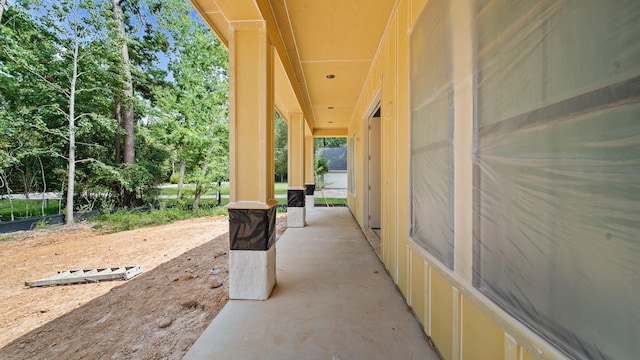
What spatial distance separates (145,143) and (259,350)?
33.9ft

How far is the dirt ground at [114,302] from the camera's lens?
1919mm

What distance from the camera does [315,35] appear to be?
9.90 ft

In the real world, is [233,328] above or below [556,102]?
below

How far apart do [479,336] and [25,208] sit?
404 inches

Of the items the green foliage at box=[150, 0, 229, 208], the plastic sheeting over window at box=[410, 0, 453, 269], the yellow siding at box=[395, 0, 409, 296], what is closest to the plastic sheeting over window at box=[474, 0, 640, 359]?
the plastic sheeting over window at box=[410, 0, 453, 269]

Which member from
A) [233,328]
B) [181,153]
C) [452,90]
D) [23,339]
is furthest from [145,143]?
[452,90]

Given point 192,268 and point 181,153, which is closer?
point 192,268

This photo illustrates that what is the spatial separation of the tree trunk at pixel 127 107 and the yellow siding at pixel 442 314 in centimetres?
1029

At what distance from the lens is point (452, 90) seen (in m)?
1.44

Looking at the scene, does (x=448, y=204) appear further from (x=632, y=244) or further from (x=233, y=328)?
(x=233, y=328)

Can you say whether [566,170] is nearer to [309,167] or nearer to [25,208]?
[309,167]

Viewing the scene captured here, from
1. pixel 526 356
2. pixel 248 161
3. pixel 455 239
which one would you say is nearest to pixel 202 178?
pixel 248 161

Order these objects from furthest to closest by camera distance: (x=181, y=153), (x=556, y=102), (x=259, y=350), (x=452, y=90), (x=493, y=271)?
(x=181, y=153) < (x=259, y=350) < (x=452, y=90) < (x=493, y=271) < (x=556, y=102)

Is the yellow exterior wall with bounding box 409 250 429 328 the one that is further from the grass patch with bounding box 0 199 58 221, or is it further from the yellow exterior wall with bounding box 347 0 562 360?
the grass patch with bounding box 0 199 58 221
